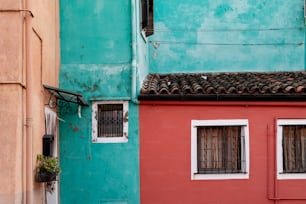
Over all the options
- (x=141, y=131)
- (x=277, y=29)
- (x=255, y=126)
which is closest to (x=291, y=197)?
(x=255, y=126)

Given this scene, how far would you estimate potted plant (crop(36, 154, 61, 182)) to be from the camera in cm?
884

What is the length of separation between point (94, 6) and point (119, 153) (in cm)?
338

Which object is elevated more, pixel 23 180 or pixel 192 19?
pixel 192 19

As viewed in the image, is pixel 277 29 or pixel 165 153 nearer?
pixel 165 153

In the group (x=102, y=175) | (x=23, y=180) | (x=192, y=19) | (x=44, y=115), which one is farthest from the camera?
(x=192, y=19)

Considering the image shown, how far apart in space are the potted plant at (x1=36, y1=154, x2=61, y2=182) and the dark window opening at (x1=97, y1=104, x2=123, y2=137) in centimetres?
247

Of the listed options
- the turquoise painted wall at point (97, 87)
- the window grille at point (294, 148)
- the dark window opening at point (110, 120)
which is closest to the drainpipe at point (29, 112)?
the turquoise painted wall at point (97, 87)

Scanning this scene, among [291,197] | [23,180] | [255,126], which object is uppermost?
[255,126]

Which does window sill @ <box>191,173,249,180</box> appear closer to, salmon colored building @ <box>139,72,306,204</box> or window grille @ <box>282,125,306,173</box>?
salmon colored building @ <box>139,72,306,204</box>

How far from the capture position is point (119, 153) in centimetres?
1132

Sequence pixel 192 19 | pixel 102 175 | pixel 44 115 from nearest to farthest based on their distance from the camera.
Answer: pixel 44 115, pixel 102 175, pixel 192 19

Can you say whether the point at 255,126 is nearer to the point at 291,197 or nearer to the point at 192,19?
the point at 291,197

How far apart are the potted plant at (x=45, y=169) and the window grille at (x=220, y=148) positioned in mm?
3812

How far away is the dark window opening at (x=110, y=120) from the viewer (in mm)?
11422
